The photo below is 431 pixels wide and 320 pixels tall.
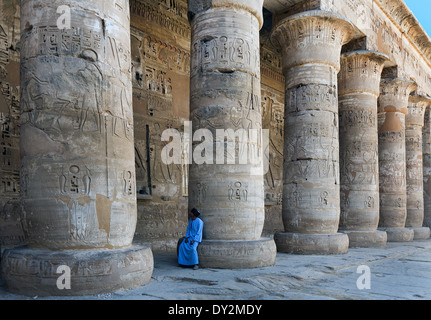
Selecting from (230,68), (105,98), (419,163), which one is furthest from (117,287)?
(419,163)

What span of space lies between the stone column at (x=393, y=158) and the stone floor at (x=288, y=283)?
17.9 feet

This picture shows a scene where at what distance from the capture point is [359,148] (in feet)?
37.3

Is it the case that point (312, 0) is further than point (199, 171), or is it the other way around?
point (312, 0)

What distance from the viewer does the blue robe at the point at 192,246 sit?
636cm

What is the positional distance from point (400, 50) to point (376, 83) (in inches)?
→ 120

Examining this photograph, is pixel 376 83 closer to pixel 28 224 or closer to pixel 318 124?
pixel 318 124

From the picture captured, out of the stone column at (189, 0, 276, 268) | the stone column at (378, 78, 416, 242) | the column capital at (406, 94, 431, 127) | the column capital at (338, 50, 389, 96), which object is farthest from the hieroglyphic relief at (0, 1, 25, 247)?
the column capital at (406, 94, 431, 127)

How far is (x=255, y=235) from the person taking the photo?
22.2 feet

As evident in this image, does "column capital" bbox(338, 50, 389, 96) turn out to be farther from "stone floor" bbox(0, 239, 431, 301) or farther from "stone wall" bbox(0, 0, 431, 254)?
"stone floor" bbox(0, 239, 431, 301)

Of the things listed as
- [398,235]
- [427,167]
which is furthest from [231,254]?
[427,167]

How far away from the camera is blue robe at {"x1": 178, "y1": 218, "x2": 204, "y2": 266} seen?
636cm

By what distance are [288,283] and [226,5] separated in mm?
4445

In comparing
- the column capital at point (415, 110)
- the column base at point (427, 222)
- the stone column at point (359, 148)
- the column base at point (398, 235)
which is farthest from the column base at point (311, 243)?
the column base at point (427, 222)

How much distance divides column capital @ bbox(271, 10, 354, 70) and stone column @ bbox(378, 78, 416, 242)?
181 inches
